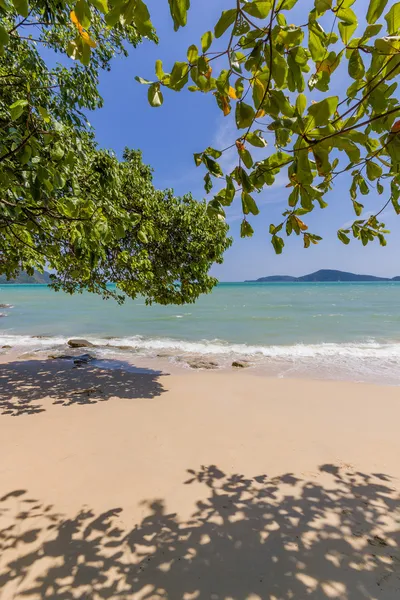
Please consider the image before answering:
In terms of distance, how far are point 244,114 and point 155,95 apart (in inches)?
18.6

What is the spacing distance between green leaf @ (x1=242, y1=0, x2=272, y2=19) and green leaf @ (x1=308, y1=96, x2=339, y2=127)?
0.39 metres

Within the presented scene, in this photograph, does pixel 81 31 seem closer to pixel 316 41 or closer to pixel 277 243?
pixel 316 41

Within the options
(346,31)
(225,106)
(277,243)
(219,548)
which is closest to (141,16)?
(225,106)

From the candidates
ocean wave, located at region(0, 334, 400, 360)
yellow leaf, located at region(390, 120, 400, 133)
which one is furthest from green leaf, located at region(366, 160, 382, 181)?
ocean wave, located at region(0, 334, 400, 360)

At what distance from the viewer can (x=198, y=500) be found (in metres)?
3.81

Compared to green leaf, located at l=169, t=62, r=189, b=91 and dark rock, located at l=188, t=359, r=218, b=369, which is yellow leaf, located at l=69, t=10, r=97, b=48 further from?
dark rock, located at l=188, t=359, r=218, b=369

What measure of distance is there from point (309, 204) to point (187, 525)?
3672 millimetres

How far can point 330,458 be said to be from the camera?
4.91 m

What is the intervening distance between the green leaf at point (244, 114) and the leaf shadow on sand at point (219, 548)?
3.66m

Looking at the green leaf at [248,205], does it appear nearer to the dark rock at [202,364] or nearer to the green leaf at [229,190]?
the green leaf at [229,190]

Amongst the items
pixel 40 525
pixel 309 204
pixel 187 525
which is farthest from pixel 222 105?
pixel 40 525

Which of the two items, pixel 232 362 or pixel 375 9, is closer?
pixel 375 9

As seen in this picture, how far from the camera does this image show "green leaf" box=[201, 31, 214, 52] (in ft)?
4.37

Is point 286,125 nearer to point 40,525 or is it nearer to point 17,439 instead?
point 40,525
